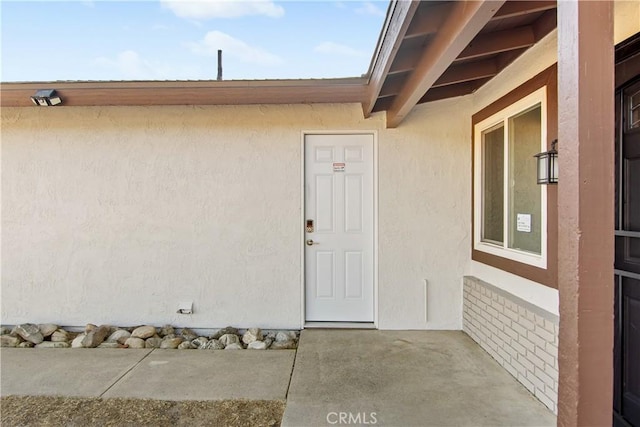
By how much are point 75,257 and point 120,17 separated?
352cm

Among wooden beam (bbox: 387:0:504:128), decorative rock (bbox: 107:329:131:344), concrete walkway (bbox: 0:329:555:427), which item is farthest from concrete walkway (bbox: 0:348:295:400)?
wooden beam (bbox: 387:0:504:128)

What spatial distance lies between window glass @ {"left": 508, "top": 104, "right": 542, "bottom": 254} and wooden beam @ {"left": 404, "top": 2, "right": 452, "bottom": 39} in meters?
1.32

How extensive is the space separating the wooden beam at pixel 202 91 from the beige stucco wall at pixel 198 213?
56cm

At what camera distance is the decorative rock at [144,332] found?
12.7 feet

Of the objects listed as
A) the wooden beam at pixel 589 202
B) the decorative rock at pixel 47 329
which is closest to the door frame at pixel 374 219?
the wooden beam at pixel 589 202

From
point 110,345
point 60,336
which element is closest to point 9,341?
point 60,336

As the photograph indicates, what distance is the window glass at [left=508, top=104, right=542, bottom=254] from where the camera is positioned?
9.39 feet

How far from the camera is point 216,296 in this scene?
407 centimetres

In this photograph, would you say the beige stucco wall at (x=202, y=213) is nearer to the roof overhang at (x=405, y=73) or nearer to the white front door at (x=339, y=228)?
the white front door at (x=339, y=228)

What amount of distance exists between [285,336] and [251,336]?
1.27ft

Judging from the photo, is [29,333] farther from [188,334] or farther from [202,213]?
[202,213]

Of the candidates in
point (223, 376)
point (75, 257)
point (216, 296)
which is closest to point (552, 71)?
point (223, 376)

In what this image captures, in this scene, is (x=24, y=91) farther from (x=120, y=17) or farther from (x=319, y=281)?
(x=319, y=281)

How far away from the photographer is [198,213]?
13.4 feet
